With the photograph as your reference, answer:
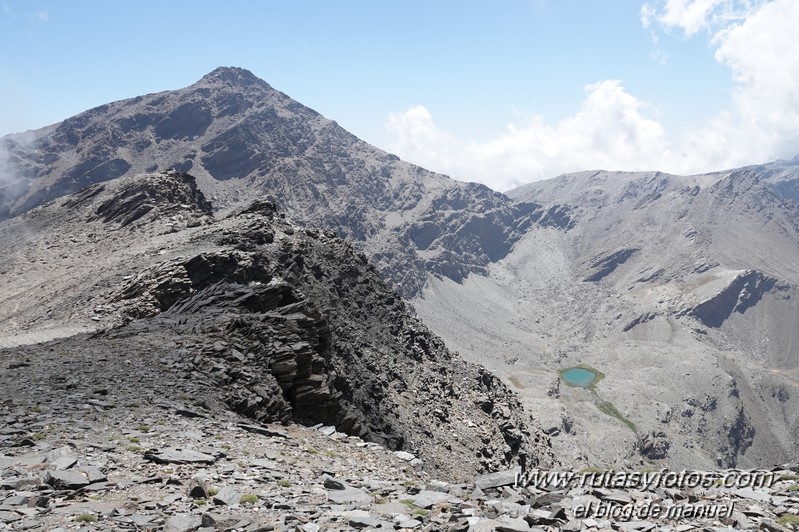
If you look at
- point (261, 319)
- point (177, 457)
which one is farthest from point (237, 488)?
point (261, 319)

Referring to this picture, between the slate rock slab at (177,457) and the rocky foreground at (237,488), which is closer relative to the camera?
the rocky foreground at (237,488)

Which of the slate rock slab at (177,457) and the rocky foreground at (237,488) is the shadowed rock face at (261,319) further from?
the slate rock slab at (177,457)

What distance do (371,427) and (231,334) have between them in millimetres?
12193

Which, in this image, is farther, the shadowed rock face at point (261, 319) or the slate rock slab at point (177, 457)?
the shadowed rock face at point (261, 319)

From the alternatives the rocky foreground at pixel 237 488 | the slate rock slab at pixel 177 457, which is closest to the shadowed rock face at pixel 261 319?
the rocky foreground at pixel 237 488

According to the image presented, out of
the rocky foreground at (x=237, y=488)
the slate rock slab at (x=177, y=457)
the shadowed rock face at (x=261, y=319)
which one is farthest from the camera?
the shadowed rock face at (x=261, y=319)

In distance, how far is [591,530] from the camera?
12836 mm

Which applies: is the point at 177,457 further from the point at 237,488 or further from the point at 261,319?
the point at 261,319

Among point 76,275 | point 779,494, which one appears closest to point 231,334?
point 779,494

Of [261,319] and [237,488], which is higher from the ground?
[261,319]

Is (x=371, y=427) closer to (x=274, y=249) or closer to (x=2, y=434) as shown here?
(x=2, y=434)

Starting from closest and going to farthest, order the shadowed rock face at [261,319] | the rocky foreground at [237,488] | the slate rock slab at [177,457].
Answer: the rocky foreground at [237,488], the slate rock slab at [177,457], the shadowed rock face at [261,319]

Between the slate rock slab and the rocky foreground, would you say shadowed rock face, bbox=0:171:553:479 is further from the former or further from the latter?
the slate rock slab

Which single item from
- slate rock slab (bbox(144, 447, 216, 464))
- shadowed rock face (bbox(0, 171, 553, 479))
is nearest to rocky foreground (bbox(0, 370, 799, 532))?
slate rock slab (bbox(144, 447, 216, 464))
